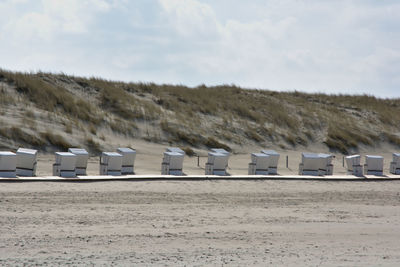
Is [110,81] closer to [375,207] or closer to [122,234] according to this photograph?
[375,207]

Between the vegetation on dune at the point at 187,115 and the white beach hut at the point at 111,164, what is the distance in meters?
4.87

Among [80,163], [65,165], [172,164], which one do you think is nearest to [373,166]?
[172,164]

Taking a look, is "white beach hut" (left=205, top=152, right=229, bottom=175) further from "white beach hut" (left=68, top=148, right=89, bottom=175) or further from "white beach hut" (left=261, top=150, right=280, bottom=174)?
"white beach hut" (left=68, top=148, right=89, bottom=175)

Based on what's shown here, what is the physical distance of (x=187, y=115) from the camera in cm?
3244

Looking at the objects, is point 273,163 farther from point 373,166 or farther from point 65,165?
point 65,165

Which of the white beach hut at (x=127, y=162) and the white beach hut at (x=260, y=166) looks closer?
the white beach hut at (x=127, y=162)

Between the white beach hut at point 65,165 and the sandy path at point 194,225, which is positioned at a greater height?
the white beach hut at point 65,165

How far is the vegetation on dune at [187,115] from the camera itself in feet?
92.4

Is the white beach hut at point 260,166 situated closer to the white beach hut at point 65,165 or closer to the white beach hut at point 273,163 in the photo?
the white beach hut at point 273,163

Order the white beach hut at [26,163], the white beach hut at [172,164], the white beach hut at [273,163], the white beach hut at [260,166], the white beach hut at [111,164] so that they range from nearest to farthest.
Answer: the white beach hut at [26,163] → the white beach hut at [111,164] → the white beach hut at [172,164] → the white beach hut at [260,166] → the white beach hut at [273,163]

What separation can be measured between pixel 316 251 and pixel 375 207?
540 centimetres

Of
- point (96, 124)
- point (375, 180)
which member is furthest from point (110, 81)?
point (375, 180)

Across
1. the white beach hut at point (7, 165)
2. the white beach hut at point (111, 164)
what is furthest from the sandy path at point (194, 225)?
the white beach hut at point (111, 164)

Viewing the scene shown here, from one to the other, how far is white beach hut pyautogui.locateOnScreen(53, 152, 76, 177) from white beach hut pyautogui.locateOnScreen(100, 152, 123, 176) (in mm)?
1224
